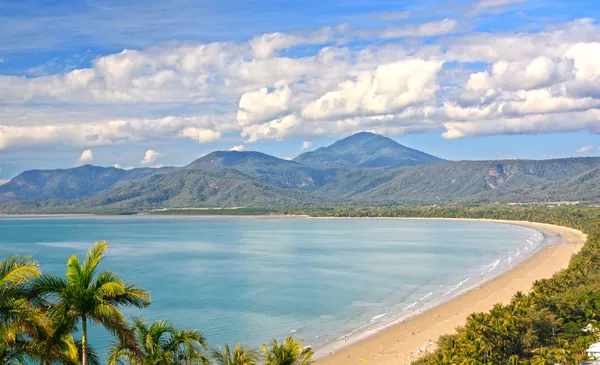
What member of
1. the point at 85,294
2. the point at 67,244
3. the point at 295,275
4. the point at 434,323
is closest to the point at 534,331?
the point at 434,323

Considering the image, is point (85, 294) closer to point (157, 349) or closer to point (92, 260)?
point (92, 260)

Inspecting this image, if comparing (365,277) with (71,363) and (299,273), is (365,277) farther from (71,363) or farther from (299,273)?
(71,363)

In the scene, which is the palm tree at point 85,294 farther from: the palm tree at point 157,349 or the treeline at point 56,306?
the palm tree at point 157,349

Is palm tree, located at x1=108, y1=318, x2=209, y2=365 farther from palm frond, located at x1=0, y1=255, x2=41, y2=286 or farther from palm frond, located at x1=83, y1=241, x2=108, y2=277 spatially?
palm frond, located at x1=0, y1=255, x2=41, y2=286

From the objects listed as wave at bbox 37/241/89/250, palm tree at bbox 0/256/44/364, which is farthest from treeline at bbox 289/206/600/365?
wave at bbox 37/241/89/250

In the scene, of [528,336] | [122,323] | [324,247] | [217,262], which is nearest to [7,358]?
[122,323]
